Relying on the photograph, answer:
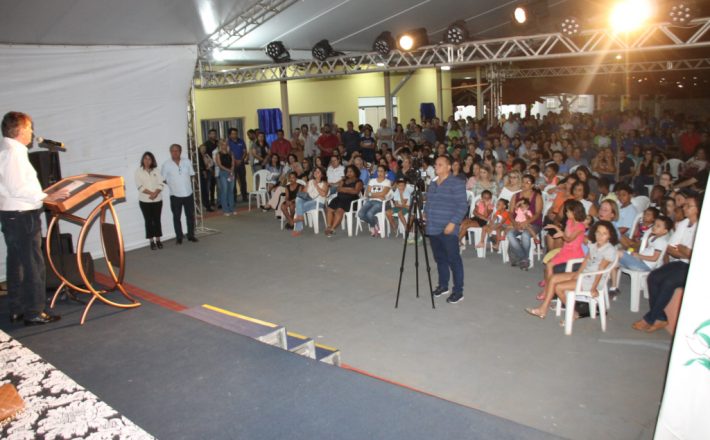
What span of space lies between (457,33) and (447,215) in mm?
4455

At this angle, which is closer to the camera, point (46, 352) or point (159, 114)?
point (46, 352)

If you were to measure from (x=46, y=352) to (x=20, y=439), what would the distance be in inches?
43.7

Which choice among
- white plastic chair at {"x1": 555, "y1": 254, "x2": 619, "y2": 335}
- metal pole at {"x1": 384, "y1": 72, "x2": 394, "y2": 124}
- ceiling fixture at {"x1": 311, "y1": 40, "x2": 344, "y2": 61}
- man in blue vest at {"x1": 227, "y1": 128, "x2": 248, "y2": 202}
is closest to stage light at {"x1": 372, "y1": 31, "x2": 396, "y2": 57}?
ceiling fixture at {"x1": 311, "y1": 40, "x2": 344, "y2": 61}

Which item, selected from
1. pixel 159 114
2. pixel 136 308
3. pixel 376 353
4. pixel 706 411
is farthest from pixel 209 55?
pixel 706 411

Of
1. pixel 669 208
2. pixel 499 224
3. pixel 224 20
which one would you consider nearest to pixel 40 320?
pixel 499 224

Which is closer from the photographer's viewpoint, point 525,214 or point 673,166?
point 525,214

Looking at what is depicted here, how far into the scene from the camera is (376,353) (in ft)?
13.7

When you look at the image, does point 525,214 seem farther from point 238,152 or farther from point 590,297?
point 238,152

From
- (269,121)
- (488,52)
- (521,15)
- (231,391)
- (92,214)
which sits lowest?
(231,391)

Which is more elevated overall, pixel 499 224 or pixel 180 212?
pixel 180 212

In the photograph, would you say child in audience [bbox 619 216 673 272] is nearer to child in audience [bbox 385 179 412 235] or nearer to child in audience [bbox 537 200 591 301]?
child in audience [bbox 537 200 591 301]

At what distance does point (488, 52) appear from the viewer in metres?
9.24

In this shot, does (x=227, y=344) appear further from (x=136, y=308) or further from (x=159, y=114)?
(x=159, y=114)

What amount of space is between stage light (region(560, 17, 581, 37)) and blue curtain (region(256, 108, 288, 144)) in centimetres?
735
